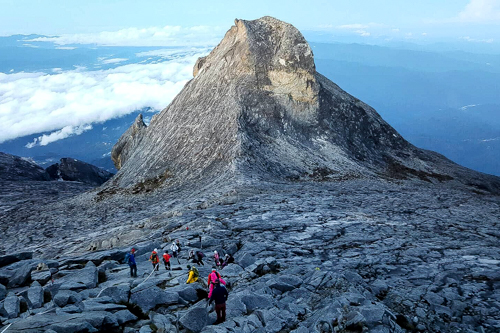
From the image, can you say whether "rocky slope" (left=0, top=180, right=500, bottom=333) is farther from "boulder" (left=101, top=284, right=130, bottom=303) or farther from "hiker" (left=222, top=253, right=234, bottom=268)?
"hiker" (left=222, top=253, right=234, bottom=268)

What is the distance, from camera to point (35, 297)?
1516 centimetres

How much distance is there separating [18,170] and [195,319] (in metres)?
93.9

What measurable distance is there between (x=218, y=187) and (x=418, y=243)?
25.4 metres

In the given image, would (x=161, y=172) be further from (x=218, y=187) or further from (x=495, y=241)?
(x=495, y=241)

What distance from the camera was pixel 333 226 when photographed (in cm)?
2966

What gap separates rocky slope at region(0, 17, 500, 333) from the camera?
14868mm

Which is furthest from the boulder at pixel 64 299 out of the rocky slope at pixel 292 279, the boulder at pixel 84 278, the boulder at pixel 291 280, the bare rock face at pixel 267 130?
the bare rock face at pixel 267 130

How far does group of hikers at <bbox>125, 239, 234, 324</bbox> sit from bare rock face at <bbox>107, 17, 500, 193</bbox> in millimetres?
28942

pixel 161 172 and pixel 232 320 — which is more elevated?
pixel 232 320

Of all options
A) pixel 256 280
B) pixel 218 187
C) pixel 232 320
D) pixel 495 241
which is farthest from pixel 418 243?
pixel 218 187

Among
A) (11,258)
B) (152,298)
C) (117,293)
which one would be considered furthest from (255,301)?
(11,258)

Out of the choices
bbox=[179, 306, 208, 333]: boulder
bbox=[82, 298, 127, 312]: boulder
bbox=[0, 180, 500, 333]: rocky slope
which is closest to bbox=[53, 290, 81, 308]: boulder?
bbox=[0, 180, 500, 333]: rocky slope

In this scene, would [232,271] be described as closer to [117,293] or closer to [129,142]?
[117,293]

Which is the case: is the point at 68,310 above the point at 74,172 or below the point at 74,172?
above
